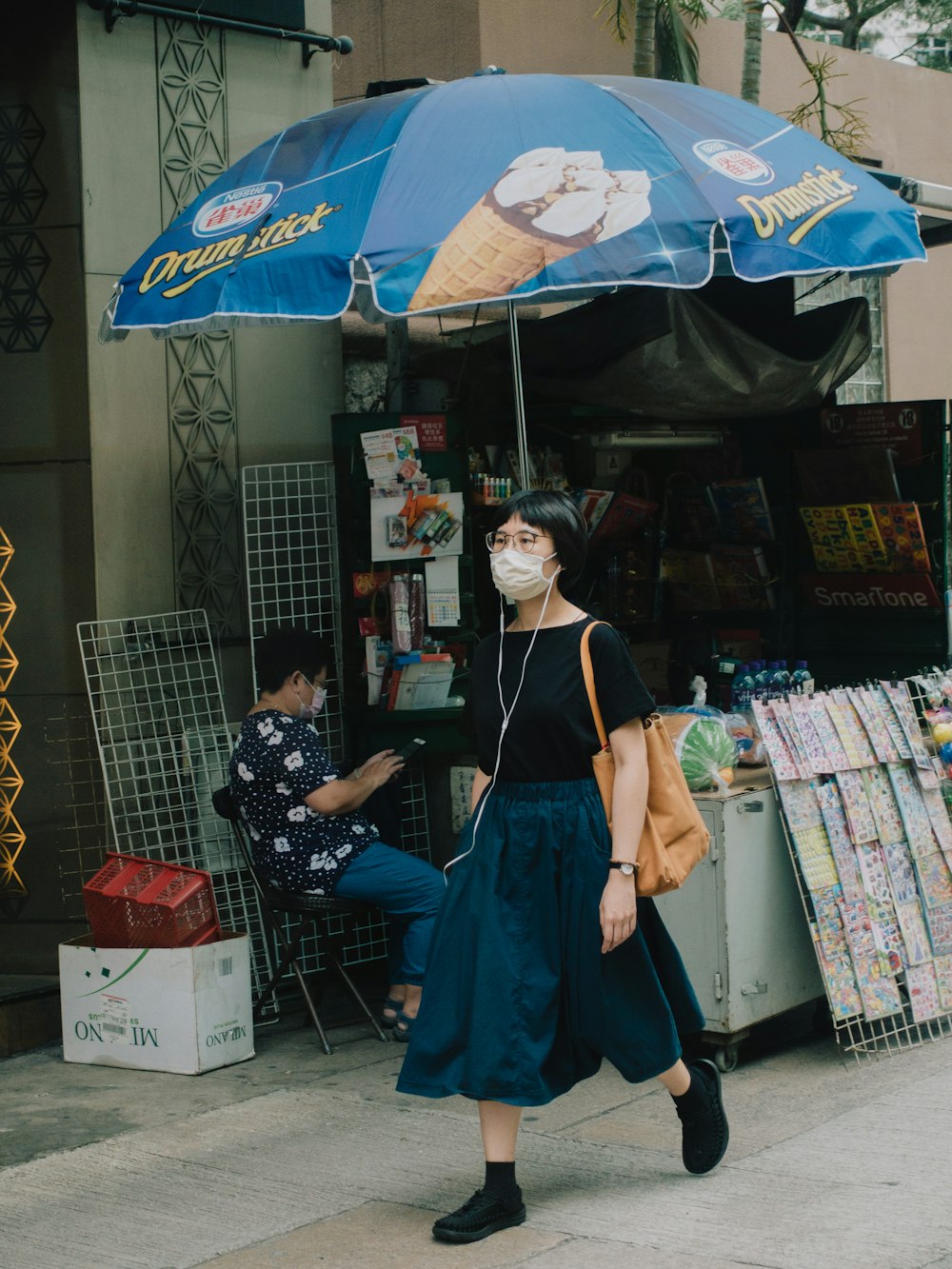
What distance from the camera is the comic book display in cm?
516

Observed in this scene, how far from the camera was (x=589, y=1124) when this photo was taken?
4711 millimetres

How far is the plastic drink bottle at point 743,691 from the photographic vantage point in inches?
246

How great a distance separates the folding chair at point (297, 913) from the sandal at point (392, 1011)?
1.5 inches

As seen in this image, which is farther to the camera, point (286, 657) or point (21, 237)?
point (21, 237)

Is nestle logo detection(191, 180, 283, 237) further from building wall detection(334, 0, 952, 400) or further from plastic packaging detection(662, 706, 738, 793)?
building wall detection(334, 0, 952, 400)

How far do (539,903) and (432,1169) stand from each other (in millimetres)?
1003

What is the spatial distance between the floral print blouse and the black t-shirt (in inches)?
58.2

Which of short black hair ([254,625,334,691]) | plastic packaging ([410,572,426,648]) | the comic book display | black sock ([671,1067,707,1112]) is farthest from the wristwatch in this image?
plastic packaging ([410,572,426,648])

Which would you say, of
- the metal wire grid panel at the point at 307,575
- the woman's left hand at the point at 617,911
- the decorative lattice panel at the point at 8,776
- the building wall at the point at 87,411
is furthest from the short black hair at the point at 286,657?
the woman's left hand at the point at 617,911

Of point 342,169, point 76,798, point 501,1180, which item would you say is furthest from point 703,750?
point 76,798

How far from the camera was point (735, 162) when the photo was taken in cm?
482

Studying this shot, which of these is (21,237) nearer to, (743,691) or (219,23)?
(219,23)

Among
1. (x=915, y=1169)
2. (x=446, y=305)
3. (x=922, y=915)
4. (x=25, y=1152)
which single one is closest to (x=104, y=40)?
(x=446, y=305)

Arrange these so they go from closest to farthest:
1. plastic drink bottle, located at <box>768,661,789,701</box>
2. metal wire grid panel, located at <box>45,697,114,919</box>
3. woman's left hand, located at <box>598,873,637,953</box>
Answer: woman's left hand, located at <box>598,873,637,953</box> → metal wire grid panel, located at <box>45,697,114,919</box> → plastic drink bottle, located at <box>768,661,789,701</box>
